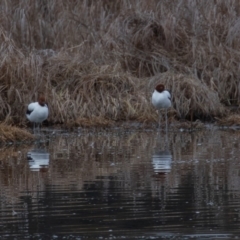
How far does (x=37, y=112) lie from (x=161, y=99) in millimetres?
2538

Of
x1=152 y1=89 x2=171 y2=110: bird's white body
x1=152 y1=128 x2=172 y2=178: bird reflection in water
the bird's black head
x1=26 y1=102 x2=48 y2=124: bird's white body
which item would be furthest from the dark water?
the bird's black head

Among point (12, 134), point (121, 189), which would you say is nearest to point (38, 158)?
point (12, 134)

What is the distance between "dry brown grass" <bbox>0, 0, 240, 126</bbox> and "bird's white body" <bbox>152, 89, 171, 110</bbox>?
797 millimetres

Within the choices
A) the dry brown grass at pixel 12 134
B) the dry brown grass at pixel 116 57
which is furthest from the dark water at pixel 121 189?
the dry brown grass at pixel 116 57

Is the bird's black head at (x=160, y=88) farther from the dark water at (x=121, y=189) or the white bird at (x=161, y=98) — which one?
the dark water at (x=121, y=189)

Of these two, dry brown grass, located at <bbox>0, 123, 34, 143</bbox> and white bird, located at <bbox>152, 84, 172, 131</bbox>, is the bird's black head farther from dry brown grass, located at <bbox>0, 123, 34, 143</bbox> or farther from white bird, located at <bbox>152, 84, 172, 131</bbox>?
dry brown grass, located at <bbox>0, 123, 34, 143</bbox>

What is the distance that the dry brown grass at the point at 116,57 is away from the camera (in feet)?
62.0

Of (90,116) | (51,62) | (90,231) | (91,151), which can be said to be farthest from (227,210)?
(51,62)

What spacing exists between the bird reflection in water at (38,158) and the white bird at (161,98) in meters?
3.43

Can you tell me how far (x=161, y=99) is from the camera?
1838cm

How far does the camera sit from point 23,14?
21.6 m

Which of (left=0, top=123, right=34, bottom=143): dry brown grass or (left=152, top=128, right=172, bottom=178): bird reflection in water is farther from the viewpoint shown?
(left=0, top=123, right=34, bottom=143): dry brown grass

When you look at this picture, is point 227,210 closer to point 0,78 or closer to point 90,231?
point 90,231

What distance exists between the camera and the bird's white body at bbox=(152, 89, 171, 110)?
18.4 metres
